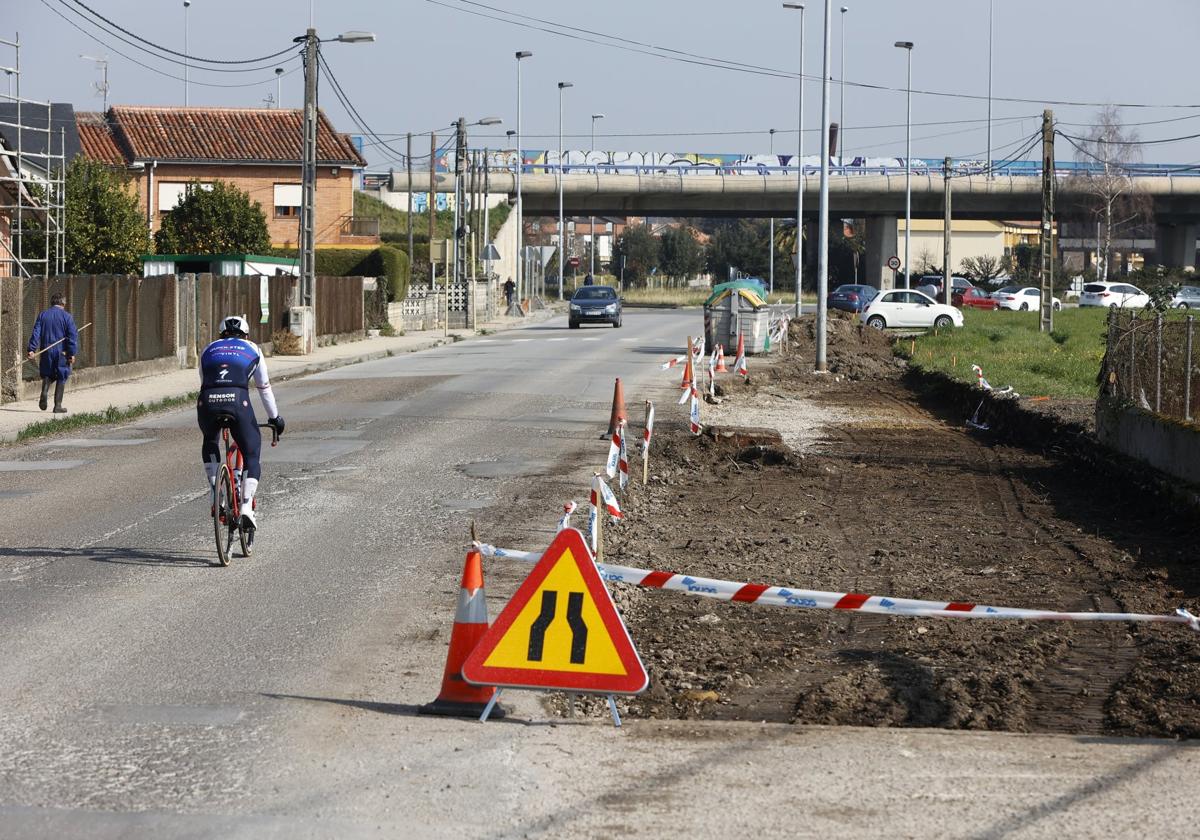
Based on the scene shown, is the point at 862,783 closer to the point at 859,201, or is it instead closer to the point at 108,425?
the point at 108,425

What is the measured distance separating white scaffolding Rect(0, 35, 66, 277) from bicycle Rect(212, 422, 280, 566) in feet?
60.2

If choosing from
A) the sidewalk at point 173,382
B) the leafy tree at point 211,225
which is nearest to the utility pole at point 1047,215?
the sidewalk at point 173,382

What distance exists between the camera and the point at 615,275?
129 metres

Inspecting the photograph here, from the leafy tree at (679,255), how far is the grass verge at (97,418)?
101837 millimetres

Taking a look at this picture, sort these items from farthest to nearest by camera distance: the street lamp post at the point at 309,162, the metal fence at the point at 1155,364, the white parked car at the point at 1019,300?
the white parked car at the point at 1019,300 < the street lamp post at the point at 309,162 < the metal fence at the point at 1155,364

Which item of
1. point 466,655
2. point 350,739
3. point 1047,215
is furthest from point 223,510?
point 1047,215

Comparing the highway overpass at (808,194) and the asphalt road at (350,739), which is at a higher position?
the highway overpass at (808,194)

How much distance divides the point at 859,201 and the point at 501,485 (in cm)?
7464

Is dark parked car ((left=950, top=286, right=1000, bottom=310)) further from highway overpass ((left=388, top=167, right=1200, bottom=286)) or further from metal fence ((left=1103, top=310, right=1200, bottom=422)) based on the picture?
metal fence ((left=1103, top=310, right=1200, bottom=422))

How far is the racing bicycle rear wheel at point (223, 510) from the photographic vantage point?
33.7ft

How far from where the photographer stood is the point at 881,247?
9175cm

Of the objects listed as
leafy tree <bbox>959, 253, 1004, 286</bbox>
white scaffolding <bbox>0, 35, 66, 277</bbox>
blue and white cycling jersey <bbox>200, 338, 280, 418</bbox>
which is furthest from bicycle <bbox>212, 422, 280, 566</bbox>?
leafy tree <bbox>959, 253, 1004, 286</bbox>

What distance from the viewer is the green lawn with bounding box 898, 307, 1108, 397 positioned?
84.3 feet

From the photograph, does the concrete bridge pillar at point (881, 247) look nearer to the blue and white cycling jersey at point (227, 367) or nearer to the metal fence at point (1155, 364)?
the metal fence at point (1155, 364)
